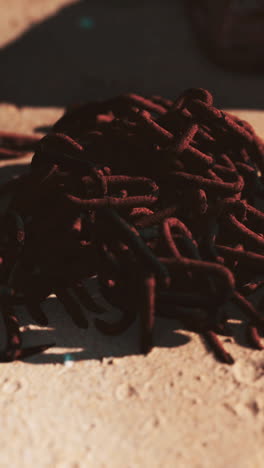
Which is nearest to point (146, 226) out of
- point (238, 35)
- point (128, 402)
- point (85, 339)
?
point (85, 339)

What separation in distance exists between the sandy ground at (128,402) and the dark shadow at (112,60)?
2093 millimetres

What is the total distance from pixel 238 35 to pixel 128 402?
2.97 metres

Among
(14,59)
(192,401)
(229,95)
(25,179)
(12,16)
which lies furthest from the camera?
(12,16)

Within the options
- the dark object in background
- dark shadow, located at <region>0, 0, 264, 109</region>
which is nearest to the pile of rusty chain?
dark shadow, located at <region>0, 0, 264, 109</region>

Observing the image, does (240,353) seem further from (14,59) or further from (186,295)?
(14,59)

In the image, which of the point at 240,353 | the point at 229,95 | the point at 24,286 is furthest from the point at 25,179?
the point at 229,95

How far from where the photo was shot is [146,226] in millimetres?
1771

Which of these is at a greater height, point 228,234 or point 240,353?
point 228,234

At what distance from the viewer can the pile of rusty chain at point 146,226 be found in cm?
164

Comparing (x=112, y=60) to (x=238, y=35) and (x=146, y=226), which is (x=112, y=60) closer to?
(x=238, y=35)

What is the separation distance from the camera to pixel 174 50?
408 centimetres

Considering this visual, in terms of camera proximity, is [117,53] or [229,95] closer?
[229,95]

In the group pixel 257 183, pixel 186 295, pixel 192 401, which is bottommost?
pixel 192 401

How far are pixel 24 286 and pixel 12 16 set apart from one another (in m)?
3.33
